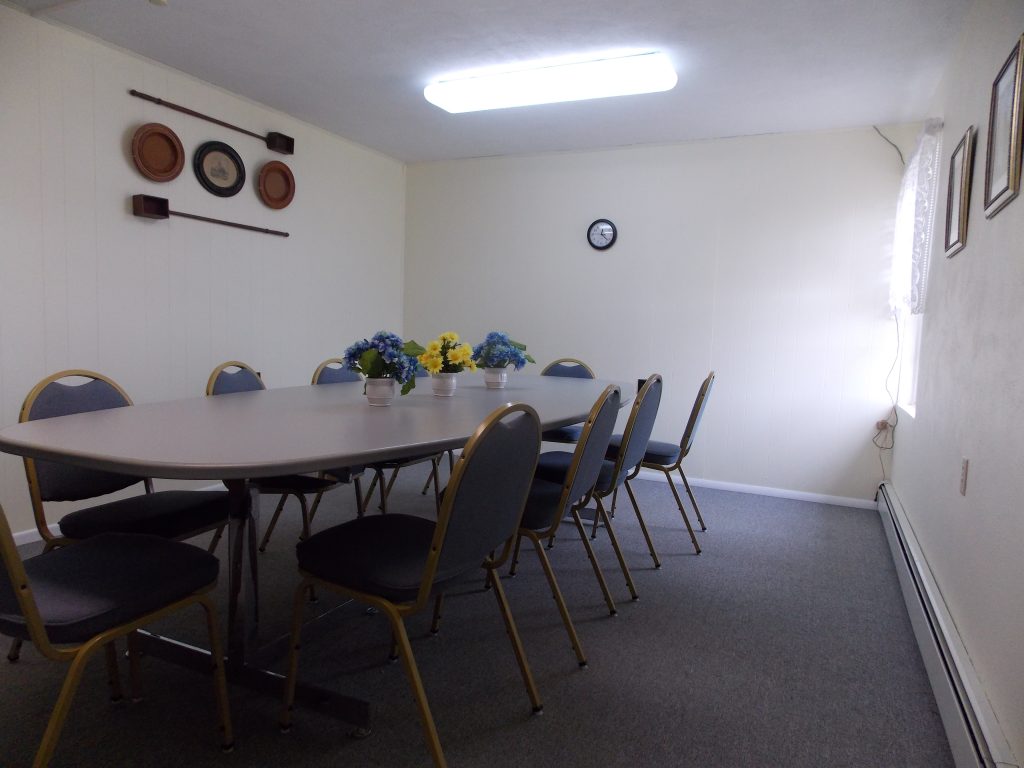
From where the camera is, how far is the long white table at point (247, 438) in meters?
→ 1.34

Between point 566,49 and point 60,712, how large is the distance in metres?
3.07

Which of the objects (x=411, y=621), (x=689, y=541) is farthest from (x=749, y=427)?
(x=411, y=621)

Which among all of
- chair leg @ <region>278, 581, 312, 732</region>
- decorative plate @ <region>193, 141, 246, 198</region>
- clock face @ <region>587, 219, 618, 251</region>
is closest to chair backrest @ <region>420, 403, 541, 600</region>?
chair leg @ <region>278, 581, 312, 732</region>

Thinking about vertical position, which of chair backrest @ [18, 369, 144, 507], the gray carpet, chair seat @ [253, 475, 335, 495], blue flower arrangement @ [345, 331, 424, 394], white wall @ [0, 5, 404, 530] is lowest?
the gray carpet

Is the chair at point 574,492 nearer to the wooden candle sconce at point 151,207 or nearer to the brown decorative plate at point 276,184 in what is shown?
the wooden candle sconce at point 151,207

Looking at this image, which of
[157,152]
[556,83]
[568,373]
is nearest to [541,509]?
[568,373]

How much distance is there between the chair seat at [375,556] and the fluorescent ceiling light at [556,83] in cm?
249

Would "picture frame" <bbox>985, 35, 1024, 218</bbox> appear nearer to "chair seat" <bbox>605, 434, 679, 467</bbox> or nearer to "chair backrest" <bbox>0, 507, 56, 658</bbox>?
"chair seat" <bbox>605, 434, 679, 467</bbox>

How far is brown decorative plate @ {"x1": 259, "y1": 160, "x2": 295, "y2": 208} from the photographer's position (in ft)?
13.4

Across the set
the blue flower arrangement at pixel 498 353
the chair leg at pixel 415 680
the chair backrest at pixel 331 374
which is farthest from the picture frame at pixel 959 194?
the chair backrest at pixel 331 374

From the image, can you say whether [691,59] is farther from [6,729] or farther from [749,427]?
[6,729]

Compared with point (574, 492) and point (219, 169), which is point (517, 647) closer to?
point (574, 492)

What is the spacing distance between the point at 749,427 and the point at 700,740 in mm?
3018

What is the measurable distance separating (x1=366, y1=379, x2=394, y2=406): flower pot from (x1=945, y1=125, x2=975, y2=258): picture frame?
6.87ft
